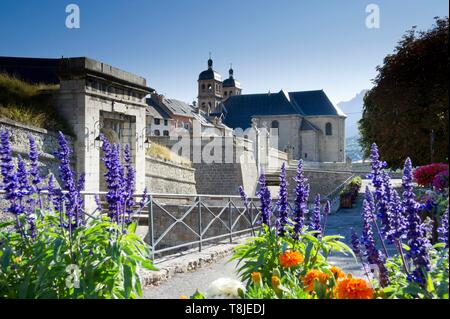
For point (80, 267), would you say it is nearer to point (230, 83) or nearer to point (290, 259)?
point (290, 259)

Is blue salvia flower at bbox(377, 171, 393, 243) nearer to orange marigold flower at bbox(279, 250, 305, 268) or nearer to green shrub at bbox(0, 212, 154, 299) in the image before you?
orange marigold flower at bbox(279, 250, 305, 268)

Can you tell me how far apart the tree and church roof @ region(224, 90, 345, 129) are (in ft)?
129

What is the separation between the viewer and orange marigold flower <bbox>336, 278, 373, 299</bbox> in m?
2.26

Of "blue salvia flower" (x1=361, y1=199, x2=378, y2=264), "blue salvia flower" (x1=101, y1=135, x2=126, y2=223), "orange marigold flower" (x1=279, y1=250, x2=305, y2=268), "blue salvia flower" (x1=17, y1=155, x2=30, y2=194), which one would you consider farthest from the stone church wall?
"blue salvia flower" (x1=361, y1=199, x2=378, y2=264)

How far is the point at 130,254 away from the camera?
2.98 meters

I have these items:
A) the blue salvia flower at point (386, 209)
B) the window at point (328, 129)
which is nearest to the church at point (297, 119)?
the window at point (328, 129)

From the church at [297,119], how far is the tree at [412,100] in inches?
1468

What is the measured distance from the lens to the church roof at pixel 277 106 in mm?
57250

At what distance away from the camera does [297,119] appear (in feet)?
183

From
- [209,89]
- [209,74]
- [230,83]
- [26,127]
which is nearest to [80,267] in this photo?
[26,127]

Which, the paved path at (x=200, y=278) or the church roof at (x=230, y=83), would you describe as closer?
the paved path at (x=200, y=278)

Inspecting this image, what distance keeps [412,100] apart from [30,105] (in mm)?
11978

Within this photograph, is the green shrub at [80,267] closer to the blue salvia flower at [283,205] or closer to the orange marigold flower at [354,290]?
the blue salvia flower at [283,205]
